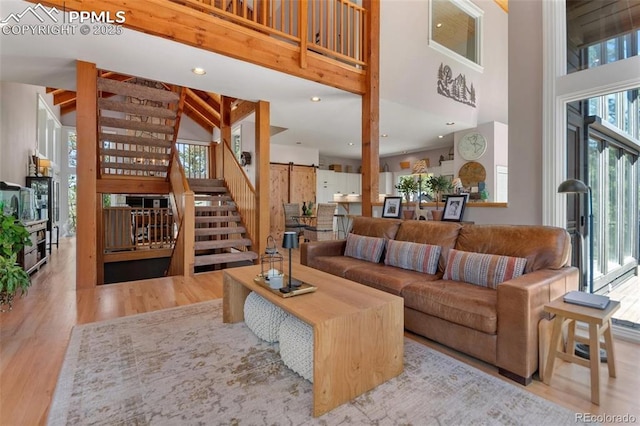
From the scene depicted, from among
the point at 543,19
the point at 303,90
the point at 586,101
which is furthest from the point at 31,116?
the point at 586,101

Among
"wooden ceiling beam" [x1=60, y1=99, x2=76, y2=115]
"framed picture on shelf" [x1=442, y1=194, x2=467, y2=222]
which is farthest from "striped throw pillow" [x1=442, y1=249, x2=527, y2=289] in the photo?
"wooden ceiling beam" [x1=60, y1=99, x2=76, y2=115]

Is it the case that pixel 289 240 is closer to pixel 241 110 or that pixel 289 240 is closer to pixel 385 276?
pixel 385 276

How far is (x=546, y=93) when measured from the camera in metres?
2.74

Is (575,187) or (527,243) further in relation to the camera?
(527,243)

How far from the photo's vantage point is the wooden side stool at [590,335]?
164cm

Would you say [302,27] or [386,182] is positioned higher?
[302,27]

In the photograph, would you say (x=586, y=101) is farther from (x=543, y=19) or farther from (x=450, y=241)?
(x=450, y=241)

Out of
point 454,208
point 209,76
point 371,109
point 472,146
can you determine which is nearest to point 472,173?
point 472,146

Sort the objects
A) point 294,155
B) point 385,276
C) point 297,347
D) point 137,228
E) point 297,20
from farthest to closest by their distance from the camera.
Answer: point 294,155, point 137,228, point 297,20, point 385,276, point 297,347

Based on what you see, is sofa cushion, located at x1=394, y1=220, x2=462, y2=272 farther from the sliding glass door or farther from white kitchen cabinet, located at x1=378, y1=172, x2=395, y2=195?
white kitchen cabinet, located at x1=378, y1=172, x2=395, y2=195

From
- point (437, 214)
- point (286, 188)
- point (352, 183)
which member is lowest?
point (437, 214)

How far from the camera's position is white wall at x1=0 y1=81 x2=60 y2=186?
15.5 feet

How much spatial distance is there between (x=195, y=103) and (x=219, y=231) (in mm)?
5192

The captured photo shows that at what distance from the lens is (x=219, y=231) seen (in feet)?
16.7
